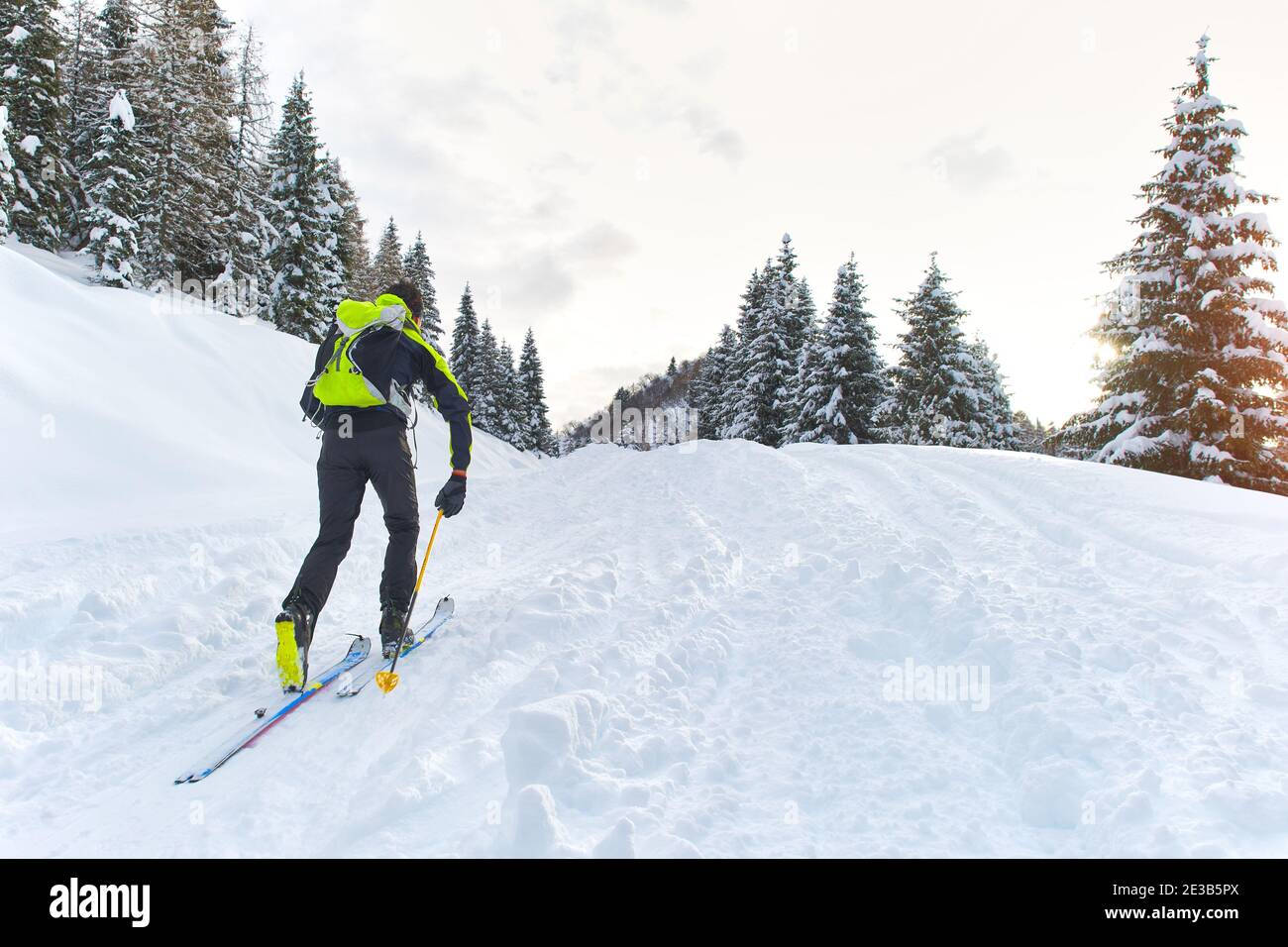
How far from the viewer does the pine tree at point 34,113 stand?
2478cm

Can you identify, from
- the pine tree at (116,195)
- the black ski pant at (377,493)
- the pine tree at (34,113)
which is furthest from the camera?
the pine tree at (34,113)

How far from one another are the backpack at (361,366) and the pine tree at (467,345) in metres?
41.2

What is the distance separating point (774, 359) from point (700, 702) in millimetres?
30301

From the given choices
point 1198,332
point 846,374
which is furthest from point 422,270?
point 1198,332

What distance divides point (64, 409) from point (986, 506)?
10928 mm

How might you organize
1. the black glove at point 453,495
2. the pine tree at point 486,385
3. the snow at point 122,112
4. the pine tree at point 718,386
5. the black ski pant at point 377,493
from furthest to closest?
the pine tree at point 486,385, the pine tree at point 718,386, the snow at point 122,112, the black glove at point 453,495, the black ski pant at point 377,493

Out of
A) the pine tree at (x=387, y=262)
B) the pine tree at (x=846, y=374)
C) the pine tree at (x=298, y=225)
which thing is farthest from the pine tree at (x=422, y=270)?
the pine tree at (x=846, y=374)

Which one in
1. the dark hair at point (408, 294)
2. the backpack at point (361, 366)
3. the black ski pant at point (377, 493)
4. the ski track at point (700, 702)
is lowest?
the ski track at point (700, 702)

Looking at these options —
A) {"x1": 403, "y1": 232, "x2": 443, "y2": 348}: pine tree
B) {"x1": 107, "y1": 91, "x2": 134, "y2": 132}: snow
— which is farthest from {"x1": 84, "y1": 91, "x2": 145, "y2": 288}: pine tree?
{"x1": 403, "y1": 232, "x2": 443, "y2": 348}: pine tree

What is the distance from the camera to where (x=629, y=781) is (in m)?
2.89

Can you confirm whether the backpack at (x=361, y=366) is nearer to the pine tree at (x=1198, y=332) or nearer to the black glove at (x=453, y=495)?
the black glove at (x=453, y=495)

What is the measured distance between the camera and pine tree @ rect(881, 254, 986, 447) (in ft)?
90.1

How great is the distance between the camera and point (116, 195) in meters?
24.1
